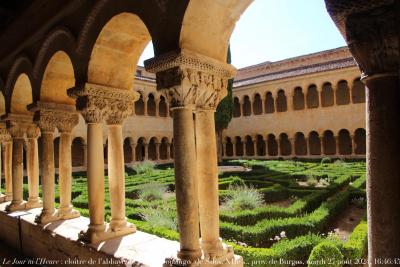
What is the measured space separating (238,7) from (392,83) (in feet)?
6.89

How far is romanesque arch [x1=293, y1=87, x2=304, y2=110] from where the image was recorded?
2816cm

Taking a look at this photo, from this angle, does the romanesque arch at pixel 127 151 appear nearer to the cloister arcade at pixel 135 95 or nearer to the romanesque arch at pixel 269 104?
the romanesque arch at pixel 269 104

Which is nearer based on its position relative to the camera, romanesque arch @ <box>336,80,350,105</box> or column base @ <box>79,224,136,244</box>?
column base @ <box>79,224,136,244</box>

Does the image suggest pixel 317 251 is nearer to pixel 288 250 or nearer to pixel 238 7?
pixel 288 250

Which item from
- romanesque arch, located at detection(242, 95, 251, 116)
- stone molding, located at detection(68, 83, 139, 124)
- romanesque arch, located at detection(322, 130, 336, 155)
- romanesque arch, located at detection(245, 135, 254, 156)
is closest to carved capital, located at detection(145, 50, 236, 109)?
stone molding, located at detection(68, 83, 139, 124)

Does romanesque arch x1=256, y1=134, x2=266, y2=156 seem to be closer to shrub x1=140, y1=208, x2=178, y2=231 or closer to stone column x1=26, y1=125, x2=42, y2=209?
shrub x1=140, y1=208, x2=178, y2=231

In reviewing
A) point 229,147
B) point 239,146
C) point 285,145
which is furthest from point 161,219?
point 229,147

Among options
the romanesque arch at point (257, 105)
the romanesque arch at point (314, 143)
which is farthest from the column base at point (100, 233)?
the romanesque arch at point (257, 105)

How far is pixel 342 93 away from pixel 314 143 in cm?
471

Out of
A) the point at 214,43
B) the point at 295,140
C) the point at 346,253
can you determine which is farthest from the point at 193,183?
the point at 295,140

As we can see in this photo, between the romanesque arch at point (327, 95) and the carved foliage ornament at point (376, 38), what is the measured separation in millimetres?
26343

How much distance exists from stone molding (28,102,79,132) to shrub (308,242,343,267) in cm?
494

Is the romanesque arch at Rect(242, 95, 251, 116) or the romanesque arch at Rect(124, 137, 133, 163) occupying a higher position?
the romanesque arch at Rect(242, 95, 251, 116)

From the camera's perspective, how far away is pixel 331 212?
8258 mm
